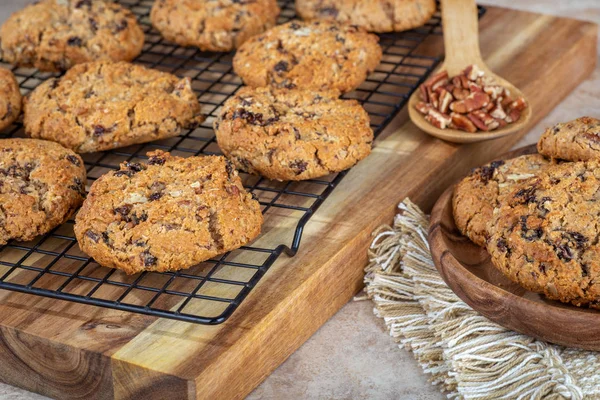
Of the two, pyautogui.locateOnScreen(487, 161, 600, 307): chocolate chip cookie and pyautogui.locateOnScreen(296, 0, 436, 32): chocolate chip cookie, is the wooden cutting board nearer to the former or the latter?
pyautogui.locateOnScreen(487, 161, 600, 307): chocolate chip cookie

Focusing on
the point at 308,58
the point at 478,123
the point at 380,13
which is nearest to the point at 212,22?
the point at 308,58

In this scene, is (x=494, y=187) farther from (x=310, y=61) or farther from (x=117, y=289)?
(x=117, y=289)

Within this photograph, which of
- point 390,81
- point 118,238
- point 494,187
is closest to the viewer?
point 118,238

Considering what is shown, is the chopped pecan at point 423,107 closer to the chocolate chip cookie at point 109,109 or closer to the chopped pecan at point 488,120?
the chopped pecan at point 488,120

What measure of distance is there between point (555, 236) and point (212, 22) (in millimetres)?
1641

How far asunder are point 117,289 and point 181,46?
53.8 inches

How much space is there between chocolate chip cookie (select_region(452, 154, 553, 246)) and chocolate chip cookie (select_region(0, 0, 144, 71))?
4.60 ft

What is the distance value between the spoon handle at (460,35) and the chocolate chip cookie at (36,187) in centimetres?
129

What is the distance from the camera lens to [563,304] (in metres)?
1.96

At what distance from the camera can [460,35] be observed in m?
2.98

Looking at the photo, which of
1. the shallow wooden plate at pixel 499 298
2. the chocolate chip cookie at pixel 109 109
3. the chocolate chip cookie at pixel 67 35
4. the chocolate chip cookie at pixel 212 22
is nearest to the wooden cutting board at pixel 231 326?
the shallow wooden plate at pixel 499 298

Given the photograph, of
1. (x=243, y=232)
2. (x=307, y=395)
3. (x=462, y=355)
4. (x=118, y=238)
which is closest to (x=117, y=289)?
(x=118, y=238)

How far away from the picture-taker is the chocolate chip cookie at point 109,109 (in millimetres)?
2596

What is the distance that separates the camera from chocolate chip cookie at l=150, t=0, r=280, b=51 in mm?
3143
